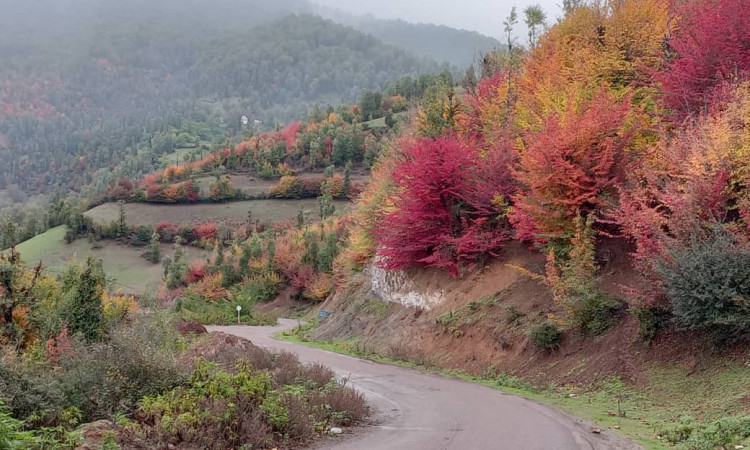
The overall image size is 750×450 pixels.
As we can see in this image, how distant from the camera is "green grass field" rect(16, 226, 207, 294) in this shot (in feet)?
349

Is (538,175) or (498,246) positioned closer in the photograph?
(538,175)

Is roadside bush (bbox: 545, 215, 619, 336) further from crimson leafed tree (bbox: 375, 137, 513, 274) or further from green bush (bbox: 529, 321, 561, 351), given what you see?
crimson leafed tree (bbox: 375, 137, 513, 274)

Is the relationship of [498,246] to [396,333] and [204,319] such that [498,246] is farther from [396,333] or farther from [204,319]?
[204,319]

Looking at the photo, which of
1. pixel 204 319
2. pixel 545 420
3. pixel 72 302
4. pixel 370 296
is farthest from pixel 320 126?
pixel 545 420

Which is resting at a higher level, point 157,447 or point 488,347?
point 157,447

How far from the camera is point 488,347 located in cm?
2227

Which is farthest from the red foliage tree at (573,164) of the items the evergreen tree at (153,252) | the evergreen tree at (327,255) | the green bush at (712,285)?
the evergreen tree at (153,252)

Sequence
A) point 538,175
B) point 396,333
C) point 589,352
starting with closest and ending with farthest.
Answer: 1. point 589,352
2. point 538,175
3. point 396,333

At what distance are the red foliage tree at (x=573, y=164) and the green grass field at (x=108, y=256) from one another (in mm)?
91614

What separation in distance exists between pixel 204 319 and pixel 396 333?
35.5 meters

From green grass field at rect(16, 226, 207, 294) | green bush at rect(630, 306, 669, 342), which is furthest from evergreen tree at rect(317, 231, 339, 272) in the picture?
green bush at rect(630, 306, 669, 342)

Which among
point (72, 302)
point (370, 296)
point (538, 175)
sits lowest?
point (370, 296)

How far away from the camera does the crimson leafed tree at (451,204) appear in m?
25.7

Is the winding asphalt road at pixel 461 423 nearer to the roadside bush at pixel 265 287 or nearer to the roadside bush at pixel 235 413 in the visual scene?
the roadside bush at pixel 235 413
